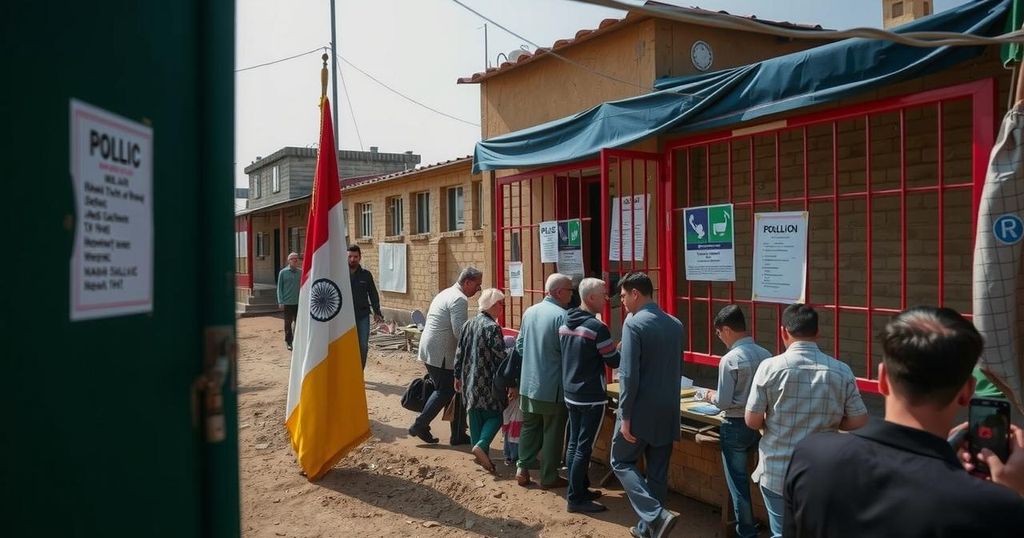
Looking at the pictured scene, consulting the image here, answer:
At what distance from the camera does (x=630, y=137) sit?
561 cm

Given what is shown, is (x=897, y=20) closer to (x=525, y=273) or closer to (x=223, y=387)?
(x=525, y=273)

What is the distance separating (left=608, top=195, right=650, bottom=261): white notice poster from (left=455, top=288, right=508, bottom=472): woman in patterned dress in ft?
3.76

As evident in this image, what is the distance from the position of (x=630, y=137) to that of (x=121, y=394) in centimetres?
480

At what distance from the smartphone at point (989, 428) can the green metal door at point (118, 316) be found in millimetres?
1787

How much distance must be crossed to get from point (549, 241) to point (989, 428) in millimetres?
5520

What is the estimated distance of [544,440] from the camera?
19.7 feet

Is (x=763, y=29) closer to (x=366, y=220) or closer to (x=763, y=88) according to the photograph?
(x=763, y=88)

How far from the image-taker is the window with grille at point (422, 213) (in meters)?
14.9

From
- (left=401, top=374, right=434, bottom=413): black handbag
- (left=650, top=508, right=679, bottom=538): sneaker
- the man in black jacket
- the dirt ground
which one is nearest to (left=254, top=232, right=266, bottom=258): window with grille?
the dirt ground

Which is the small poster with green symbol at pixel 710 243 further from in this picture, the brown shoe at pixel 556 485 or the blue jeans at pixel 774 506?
the brown shoe at pixel 556 485

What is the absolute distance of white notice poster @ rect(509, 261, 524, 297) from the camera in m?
7.72

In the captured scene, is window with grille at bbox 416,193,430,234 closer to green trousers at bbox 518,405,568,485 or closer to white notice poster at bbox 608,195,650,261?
white notice poster at bbox 608,195,650,261

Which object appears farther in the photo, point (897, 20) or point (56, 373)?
point (897, 20)

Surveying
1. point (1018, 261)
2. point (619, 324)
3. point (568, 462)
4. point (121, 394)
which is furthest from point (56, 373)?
point (619, 324)
